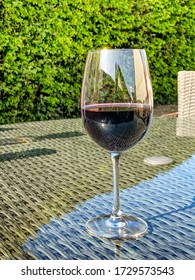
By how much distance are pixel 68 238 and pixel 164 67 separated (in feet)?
22.3

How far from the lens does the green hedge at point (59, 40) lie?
18.3 feet

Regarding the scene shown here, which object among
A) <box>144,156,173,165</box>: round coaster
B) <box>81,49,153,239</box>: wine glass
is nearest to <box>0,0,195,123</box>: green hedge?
<box>144,156,173,165</box>: round coaster

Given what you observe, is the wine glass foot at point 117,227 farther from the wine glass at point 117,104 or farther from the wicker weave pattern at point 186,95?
the wicker weave pattern at point 186,95

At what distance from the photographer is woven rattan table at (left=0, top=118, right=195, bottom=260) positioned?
3.18ft

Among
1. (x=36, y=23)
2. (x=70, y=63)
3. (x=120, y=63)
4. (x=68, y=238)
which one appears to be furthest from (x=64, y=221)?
(x=70, y=63)

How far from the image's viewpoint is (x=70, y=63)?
6191mm

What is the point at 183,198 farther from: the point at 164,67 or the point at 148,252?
the point at 164,67

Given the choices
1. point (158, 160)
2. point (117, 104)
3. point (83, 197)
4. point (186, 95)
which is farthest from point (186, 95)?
point (117, 104)

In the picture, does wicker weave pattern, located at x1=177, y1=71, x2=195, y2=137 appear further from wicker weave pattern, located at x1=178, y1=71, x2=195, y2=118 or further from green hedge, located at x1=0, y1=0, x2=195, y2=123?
green hedge, located at x1=0, y1=0, x2=195, y2=123

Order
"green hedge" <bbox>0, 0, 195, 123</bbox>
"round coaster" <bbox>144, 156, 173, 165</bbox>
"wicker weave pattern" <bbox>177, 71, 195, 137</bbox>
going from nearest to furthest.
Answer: "round coaster" <bbox>144, 156, 173, 165</bbox> → "wicker weave pattern" <bbox>177, 71, 195, 137</bbox> → "green hedge" <bbox>0, 0, 195, 123</bbox>

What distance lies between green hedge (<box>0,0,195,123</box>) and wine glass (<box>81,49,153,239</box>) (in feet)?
15.0

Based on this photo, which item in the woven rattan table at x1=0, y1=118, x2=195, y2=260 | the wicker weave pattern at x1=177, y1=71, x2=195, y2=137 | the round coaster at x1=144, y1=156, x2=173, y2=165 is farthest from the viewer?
the wicker weave pattern at x1=177, y1=71, x2=195, y2=137
